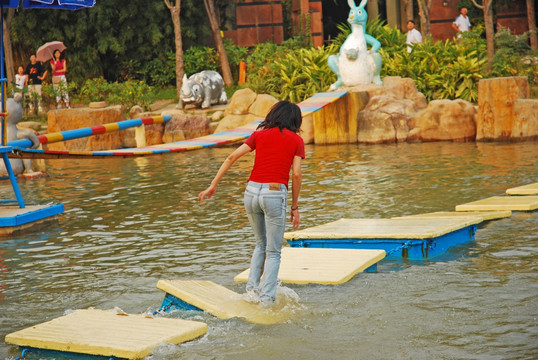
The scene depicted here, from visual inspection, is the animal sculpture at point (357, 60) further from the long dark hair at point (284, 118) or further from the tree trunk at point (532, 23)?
the long dark hair at point (284, 118)

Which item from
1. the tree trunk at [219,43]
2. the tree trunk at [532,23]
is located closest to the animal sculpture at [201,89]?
the tree trunk at [219,43]

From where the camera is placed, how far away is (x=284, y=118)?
574 centimetres

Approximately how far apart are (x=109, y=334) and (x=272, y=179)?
4.99 feet

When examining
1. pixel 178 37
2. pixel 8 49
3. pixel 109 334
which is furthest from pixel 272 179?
pixel 8 49

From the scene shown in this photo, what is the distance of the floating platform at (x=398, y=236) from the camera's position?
7.26 meters

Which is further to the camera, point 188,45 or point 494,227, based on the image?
point 188,45

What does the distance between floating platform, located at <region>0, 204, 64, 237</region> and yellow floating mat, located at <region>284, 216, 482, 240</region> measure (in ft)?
11.0

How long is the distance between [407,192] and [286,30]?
48.5 feet

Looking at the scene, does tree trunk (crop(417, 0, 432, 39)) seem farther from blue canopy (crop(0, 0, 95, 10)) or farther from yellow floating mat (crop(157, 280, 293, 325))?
yellow floating mat (crop(157, 280, 293, 325))

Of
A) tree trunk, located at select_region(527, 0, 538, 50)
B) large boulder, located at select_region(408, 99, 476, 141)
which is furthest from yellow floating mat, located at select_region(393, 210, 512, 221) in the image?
tree trunk, located at select_region(527, 0, 538, 50)

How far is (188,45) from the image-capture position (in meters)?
24.4

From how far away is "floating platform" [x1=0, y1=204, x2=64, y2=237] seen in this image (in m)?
9.18

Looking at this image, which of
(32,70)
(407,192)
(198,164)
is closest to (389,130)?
(198,164)

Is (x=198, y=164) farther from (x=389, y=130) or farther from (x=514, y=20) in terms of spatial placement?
(x=514, y=20)
